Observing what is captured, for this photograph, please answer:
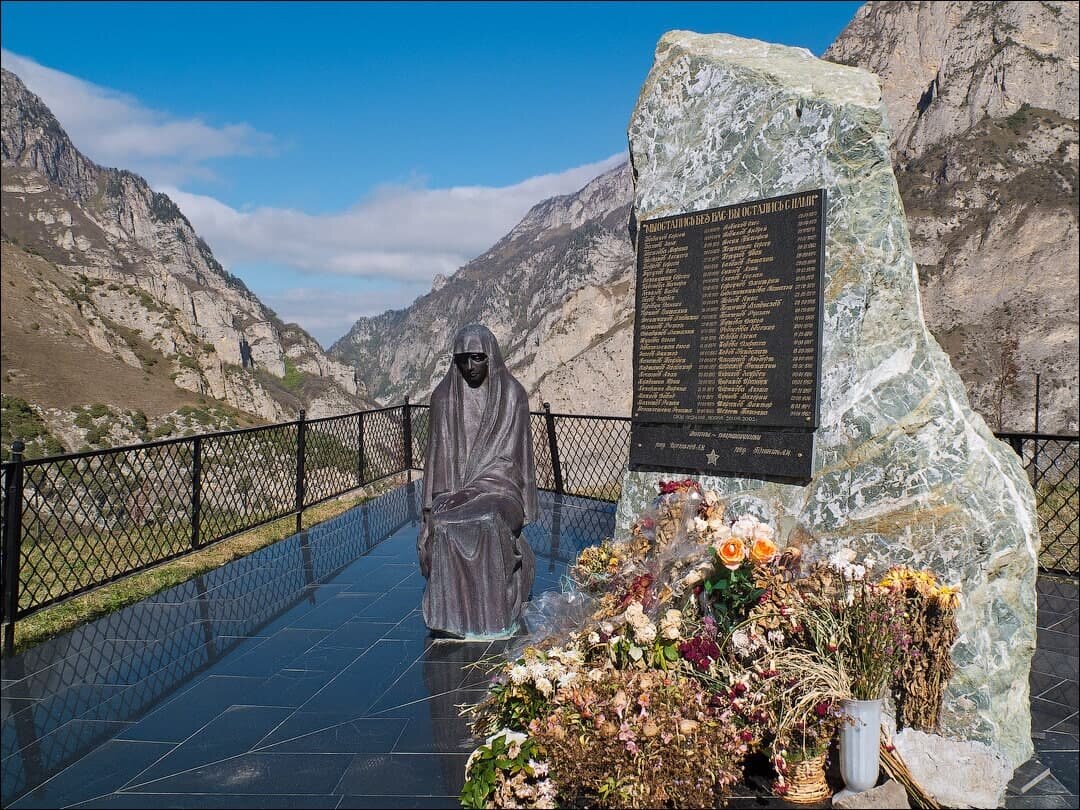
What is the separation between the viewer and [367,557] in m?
7.45

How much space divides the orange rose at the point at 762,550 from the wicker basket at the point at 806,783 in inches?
33.7

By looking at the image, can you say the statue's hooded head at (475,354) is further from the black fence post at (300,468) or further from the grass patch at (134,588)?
the black fence post at (300,468)

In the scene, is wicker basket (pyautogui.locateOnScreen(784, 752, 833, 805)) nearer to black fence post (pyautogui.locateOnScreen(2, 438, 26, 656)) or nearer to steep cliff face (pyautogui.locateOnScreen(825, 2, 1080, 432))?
black fence post (pyautogui.locateOnScreen(2, 438, 26, 656))

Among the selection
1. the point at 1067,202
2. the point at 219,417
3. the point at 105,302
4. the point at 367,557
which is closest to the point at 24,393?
the point at 219,417

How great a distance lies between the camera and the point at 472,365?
5.29m

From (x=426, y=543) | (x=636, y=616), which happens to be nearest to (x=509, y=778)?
(x=636, y=616)

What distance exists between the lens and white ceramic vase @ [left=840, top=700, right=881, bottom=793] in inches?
125

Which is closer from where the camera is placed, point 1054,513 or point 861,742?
point 861,742

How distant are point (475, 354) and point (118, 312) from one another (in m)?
47.7

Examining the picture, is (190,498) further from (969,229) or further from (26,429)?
(969,229)

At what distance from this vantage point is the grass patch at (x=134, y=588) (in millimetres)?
5777

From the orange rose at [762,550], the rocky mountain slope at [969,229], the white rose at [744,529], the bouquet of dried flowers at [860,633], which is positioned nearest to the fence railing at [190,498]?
the white rose at [744,529]

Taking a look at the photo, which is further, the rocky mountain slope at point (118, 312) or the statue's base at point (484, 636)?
the rocky mountain slope at point (118, 312)

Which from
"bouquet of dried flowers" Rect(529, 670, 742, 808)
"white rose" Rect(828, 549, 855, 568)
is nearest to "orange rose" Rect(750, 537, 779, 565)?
"white rose" Rect(828, 549, 855, 568)
